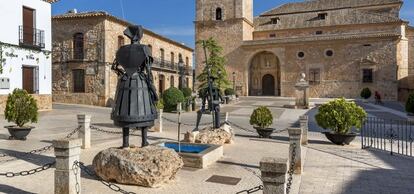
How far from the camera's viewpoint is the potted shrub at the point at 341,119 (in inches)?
394

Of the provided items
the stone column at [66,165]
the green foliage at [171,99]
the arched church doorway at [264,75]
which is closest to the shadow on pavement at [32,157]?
the stone column at [66,165]

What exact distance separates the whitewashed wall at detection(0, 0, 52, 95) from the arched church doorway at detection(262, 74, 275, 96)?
86.0ft

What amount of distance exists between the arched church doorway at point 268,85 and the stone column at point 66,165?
3684 cm

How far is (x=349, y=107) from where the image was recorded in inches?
397

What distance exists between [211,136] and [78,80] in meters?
18.5

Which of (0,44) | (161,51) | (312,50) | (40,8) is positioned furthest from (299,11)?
(0,44)

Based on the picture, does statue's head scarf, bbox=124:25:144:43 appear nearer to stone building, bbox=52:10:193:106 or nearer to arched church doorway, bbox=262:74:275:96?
stone building, bbox=52:10:193:106

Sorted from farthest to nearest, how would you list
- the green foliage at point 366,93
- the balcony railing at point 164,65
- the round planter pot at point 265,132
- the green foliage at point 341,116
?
the green foliage at point 366,93 < the balcony railing at point 164,65 < the round planter pot at point 265,132 < the green foliage at point 341,116

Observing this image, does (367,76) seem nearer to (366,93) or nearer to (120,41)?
(366,93)

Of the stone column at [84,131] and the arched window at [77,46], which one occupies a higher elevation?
the arched window at [77,46]

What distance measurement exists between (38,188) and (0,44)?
46.4 ft

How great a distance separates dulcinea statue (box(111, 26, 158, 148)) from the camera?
19.5ft

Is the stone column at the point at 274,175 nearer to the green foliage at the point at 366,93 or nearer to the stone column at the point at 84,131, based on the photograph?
the stone column at the point at 84,131

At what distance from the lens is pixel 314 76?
1430 inches
